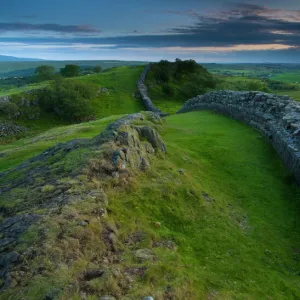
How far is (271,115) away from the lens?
27.8 metres

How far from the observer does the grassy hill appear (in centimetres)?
853

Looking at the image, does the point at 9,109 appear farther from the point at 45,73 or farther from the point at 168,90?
the point at 45,73

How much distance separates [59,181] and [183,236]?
523 centimetres

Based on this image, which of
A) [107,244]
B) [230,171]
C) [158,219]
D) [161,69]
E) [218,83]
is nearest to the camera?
[107,244]

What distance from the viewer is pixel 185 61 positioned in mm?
119750

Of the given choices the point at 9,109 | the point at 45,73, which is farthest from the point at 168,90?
the point at 45,73

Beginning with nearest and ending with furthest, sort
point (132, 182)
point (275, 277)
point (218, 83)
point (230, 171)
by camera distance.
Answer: point (275, 277), point (132, 182), point (230, 171), point (218, 83)

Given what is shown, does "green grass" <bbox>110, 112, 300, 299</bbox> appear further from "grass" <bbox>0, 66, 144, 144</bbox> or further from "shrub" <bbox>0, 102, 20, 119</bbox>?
"shrub" <bbox>0, 102, 20, 119</bbox>

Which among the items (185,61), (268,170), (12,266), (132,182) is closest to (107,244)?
(12,266)

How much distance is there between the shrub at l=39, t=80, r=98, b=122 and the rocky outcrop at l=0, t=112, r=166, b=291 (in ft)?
201

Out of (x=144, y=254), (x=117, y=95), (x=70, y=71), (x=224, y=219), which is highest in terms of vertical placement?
(x=144, y=254)

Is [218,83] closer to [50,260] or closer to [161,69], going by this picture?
[161,69]

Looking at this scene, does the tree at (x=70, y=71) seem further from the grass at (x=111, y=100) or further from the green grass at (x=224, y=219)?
the green grass at (x=224, y=219)

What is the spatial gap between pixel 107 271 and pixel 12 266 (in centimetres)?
249
